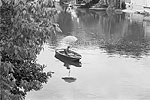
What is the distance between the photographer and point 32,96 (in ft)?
61.1

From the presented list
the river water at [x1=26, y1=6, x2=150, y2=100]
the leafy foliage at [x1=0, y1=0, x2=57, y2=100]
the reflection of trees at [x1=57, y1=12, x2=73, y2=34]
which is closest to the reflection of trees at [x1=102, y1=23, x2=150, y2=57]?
the river water at [x1=26, y1=6, x2=150, y2=100]

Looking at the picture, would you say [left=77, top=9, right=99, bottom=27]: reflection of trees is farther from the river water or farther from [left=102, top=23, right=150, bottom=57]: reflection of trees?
the river water

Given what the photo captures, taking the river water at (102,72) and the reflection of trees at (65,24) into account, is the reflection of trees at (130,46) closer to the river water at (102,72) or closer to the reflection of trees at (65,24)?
the river water at (102,72)

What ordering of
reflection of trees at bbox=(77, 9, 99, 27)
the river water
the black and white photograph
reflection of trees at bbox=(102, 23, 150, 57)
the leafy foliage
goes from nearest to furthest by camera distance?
the leafy foliage < the black and white photograph < the river water < reflection of trees at bbox=(102, 23, 150, 57) < reflection of trees at bbox=(77, 9, 99, 27)

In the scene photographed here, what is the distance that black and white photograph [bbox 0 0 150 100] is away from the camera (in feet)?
21.0

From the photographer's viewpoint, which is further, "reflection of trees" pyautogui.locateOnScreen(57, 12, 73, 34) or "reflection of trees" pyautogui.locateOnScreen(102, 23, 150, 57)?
"reflection of trees" pyautogui.locateOnScreen(57, 12, 73, 34)

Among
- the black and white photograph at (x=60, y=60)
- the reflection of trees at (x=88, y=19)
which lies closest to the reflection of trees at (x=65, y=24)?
the reflection of trees at (x=88, y=19)

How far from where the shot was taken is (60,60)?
28219 millimetres

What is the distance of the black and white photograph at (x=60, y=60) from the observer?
641cm

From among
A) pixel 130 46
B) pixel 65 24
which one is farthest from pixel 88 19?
pixel 130 46

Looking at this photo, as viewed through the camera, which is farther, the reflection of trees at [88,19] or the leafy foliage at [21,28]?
the reflection of trees at [88,19]

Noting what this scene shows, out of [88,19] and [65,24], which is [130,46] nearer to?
[65,24]

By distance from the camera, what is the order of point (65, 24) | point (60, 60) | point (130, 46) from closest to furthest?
point (60, 60) → point (130, 46) → point (65, 24)

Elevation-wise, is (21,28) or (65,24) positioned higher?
(21,28)
